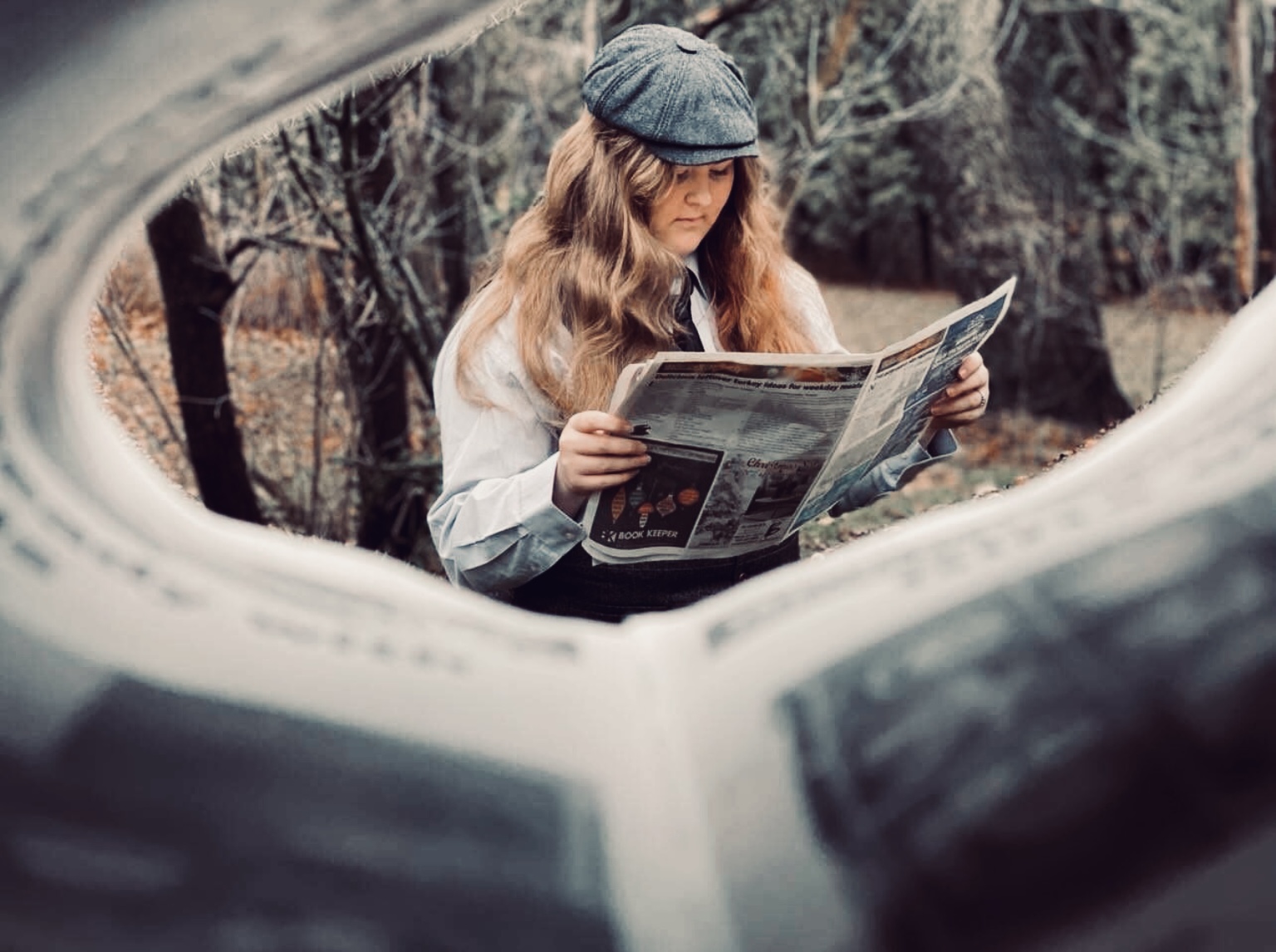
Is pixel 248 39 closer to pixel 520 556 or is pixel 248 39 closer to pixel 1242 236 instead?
pixel 520 556

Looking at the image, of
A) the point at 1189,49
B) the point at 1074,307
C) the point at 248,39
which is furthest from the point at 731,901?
the point at 1189,49

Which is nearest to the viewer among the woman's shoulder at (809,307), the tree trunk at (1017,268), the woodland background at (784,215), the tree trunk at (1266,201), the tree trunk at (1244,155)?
the woman's shoulder at (809,307)

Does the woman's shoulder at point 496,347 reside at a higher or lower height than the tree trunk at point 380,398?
higher

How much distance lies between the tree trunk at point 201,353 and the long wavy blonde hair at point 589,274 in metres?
2.11

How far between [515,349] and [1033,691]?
113 cm

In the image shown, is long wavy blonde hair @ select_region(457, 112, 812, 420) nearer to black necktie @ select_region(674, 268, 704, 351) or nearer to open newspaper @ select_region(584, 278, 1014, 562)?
black necktie @ select_region(674, 268, 704, 351)

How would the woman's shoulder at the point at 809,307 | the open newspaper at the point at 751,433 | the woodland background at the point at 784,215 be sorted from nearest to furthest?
the open newspaper at the point at 751,433
the woman's shoulder at the point at 809,307
the woodland background at the point at 784,215

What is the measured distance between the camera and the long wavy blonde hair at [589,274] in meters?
1.47

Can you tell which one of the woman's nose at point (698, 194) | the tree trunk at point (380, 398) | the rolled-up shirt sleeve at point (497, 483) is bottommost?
the tree trunk at point (380, 398)

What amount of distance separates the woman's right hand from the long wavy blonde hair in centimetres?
23

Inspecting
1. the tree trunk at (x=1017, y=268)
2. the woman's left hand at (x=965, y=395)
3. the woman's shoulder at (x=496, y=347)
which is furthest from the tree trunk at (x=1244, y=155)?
the woman's shoulder at (x=496, y=347)

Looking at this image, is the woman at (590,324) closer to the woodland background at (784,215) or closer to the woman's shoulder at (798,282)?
the woman's shoulder at (798,282)

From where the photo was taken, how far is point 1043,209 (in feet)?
21.7

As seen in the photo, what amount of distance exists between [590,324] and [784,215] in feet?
Result: 9.18
